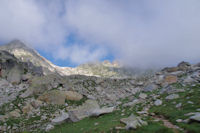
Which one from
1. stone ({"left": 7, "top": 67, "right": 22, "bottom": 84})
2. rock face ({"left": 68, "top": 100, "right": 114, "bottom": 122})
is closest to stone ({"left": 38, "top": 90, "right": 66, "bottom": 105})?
rock face ({"left": 68, "top": 100, "right": 114, "bottom": 122})

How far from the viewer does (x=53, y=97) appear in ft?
102

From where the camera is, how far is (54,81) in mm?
39188

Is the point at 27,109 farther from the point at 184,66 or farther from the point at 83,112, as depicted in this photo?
the point at 184,66

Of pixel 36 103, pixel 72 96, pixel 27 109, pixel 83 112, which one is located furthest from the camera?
pixel 72 96

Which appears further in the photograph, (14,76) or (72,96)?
(14,76)

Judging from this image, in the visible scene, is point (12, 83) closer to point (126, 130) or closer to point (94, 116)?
point (94, 116)

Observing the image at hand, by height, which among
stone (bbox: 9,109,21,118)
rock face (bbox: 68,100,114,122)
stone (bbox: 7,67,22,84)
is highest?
stone (bbox: 7,67,22,84)

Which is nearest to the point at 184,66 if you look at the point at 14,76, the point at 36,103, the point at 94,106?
the point at 94,106

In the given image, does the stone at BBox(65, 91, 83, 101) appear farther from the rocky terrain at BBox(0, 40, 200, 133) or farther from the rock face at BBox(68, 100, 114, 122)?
the rock face at BBox(68, 100, 114, 122)

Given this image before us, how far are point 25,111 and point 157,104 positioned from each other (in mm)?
25762

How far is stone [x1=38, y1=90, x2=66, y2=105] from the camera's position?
30.5 m

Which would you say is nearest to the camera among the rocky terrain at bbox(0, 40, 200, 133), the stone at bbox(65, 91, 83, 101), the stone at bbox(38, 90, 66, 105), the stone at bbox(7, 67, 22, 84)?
the rocky terrain at bbox(0, 40, 200, 133)

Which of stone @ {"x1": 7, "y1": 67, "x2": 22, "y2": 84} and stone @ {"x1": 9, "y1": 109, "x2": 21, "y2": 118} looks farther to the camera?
stone @ {"x1": 7, "y1": 67, "x2": 22, "y2": 84}

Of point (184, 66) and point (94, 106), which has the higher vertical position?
point (184, 66)
